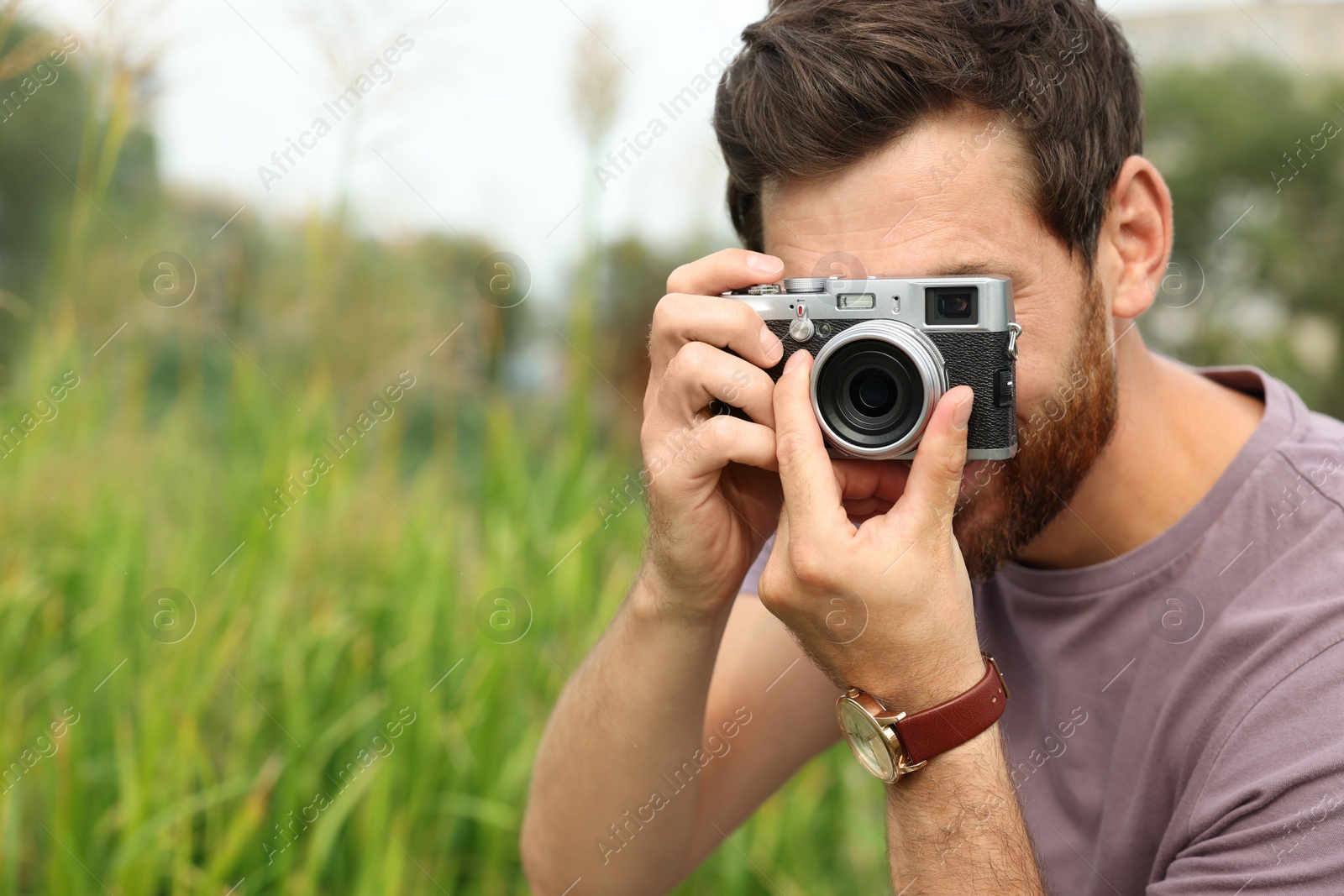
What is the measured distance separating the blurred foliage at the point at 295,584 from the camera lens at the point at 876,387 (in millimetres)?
1314

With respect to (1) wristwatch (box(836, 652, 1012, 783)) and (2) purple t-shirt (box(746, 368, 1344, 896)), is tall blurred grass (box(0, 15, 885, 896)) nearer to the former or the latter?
(2) purple t-shirt (box(746, 368, 1344, 896))

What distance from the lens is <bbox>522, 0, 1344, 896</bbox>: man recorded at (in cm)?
123

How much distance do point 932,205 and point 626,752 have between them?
1000 millimetres

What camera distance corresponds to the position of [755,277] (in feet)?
4.95

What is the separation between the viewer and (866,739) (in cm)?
131

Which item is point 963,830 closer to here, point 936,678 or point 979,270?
point 936,678

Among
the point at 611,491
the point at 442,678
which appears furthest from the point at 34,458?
the point at 611,491

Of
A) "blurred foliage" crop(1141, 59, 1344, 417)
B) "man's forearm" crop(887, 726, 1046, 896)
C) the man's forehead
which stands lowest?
"blurred foliage" crop(1141, 59, 1344, 417)

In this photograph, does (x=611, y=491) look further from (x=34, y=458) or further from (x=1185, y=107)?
(x=1185, y=107)

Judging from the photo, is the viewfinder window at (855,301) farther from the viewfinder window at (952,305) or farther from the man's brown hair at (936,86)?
the man's brown hair at (936,86)

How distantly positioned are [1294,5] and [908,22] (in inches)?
632

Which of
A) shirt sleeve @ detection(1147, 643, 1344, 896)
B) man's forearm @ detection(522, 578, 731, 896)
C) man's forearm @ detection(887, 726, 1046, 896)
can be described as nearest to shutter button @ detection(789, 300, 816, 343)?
man's forearm @ detection(522, 578, 731, 896)

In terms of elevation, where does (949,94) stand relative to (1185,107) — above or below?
above

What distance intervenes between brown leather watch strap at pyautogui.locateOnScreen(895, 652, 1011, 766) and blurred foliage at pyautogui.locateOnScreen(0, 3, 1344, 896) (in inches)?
47.5
